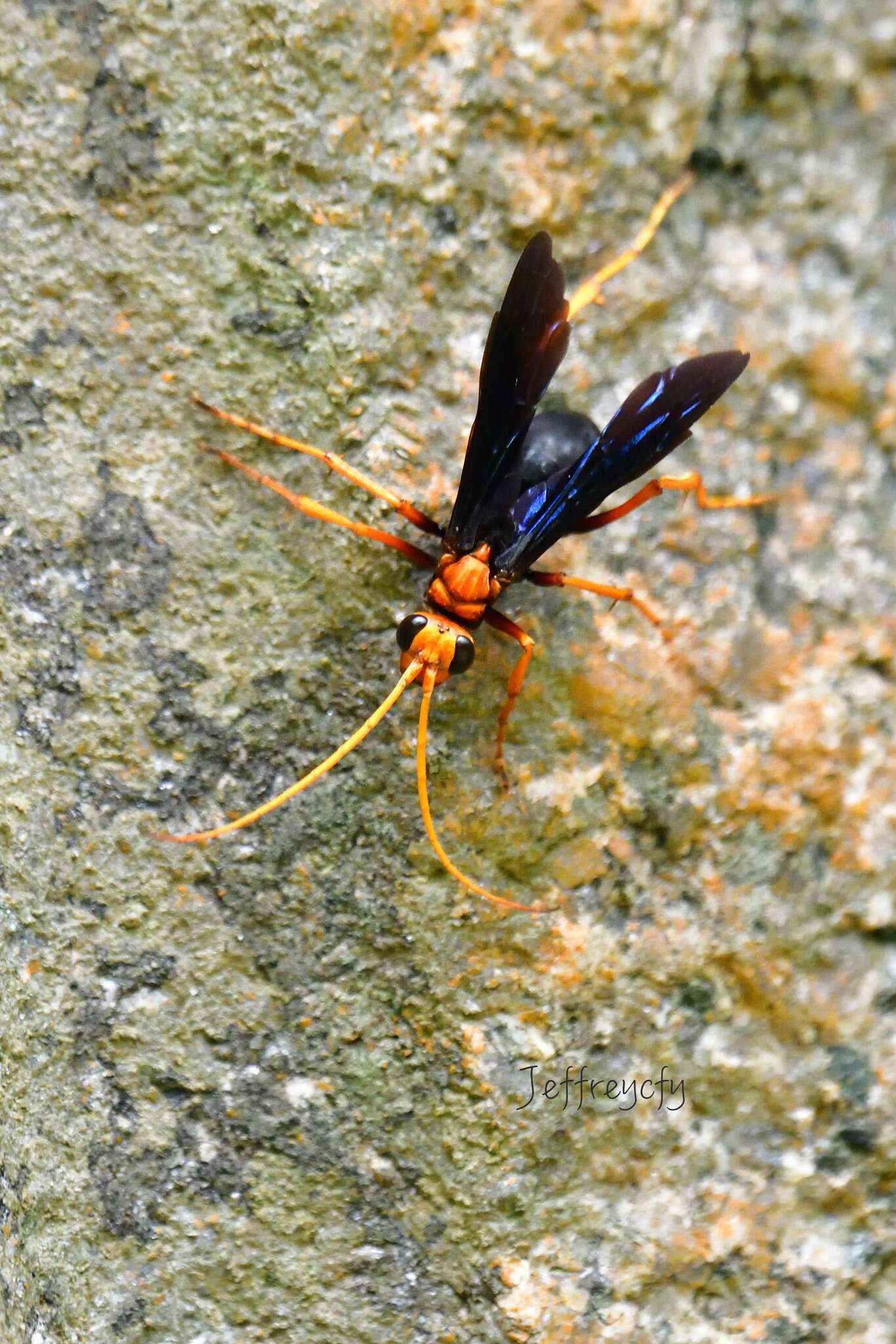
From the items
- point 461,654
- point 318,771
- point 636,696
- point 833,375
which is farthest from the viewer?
point 833,375

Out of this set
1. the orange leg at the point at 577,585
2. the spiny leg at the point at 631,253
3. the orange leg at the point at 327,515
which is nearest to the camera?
the orange leg at the point at 327,515

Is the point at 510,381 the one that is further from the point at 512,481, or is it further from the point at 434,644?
the point at 434,644

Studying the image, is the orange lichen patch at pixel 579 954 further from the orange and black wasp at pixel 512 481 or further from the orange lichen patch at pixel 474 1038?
the orange lichen patch at pixel 474 1038

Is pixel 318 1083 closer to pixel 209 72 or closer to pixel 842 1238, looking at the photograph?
pixel 842 1238

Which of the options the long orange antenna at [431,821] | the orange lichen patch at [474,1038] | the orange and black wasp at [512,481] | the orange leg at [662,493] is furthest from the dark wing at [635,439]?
the orange lichen patch at [474,1038]

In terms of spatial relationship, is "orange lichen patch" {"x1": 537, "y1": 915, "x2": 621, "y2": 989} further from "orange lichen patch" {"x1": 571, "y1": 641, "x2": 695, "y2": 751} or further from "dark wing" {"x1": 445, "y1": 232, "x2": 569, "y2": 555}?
"dark wing" {"x1": 445, "y1": 232, "x2": 569, "y2": 555}

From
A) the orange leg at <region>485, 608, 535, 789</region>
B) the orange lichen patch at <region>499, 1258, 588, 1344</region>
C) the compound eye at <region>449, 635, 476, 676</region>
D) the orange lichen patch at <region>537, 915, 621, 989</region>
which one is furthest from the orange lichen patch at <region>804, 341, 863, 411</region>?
the orange lichen patch at <region>499, 1258, 588, 1344</region>

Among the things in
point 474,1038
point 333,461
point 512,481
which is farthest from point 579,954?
point 333,461
